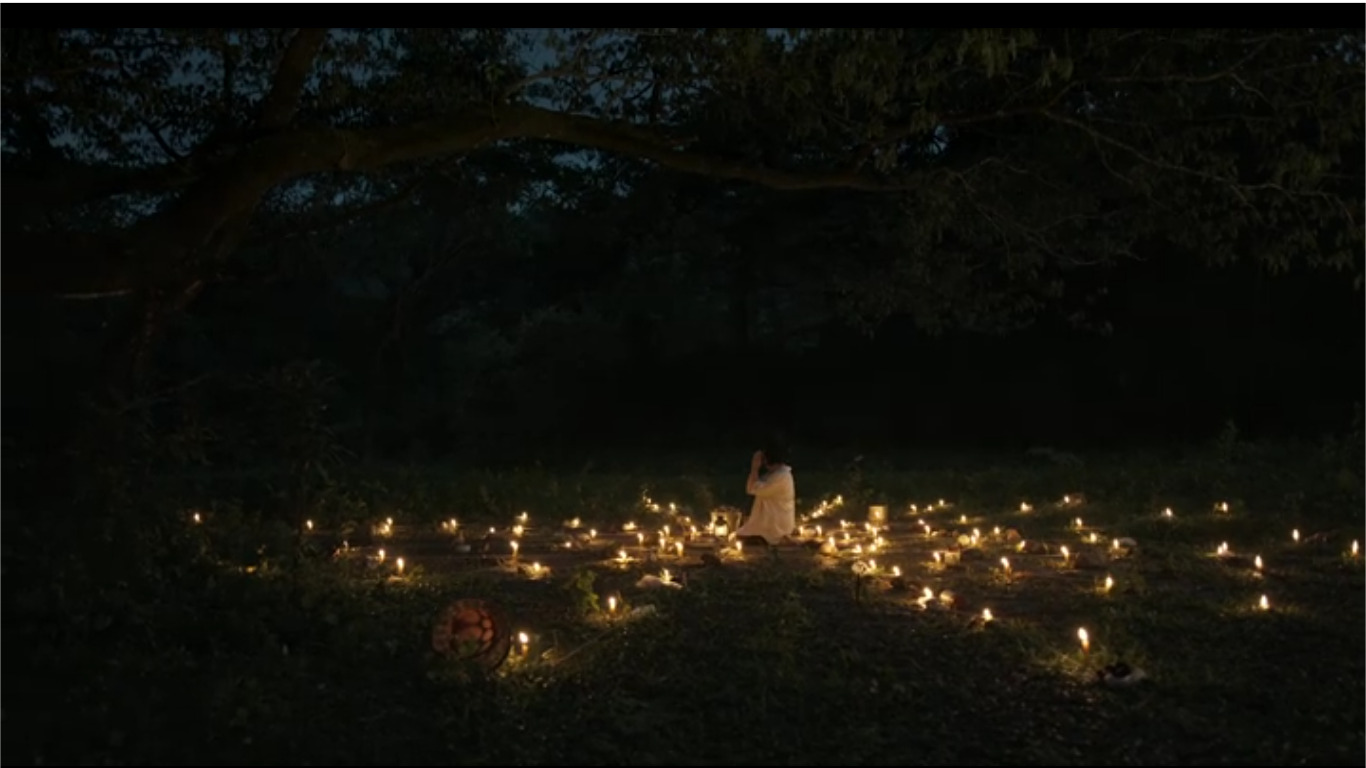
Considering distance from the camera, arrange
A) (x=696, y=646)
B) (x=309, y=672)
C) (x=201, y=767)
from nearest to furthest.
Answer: (x=201, y=767)
(x=309, y=672)
(x=696, y=646)

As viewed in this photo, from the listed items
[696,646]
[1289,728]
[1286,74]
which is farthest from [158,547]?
[1286,74]

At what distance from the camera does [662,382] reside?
22.0 m

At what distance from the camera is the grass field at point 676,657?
513 cm

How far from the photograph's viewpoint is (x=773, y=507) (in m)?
Answer: 10.1

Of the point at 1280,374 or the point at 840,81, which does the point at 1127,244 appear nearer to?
the point at 840,81

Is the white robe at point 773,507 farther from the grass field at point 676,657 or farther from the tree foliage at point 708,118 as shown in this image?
the tree foliage at point 708,118

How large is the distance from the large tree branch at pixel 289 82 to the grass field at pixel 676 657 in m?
2.83

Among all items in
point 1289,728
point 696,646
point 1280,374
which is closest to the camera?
point 1289,728

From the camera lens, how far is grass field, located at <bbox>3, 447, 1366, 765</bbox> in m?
5.13

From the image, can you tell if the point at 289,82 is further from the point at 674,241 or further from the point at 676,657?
the point at 674,241

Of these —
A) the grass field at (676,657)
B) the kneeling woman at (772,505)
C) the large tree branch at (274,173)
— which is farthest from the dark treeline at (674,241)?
the kneeling woman at (772,505)

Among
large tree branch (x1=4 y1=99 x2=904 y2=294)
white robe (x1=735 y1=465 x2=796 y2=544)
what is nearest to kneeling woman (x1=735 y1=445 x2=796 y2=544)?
white robe (x1=735 y1=465 x2=796 y2=544)

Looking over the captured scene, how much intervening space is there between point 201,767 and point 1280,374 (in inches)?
755

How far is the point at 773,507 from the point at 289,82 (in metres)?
5.26
